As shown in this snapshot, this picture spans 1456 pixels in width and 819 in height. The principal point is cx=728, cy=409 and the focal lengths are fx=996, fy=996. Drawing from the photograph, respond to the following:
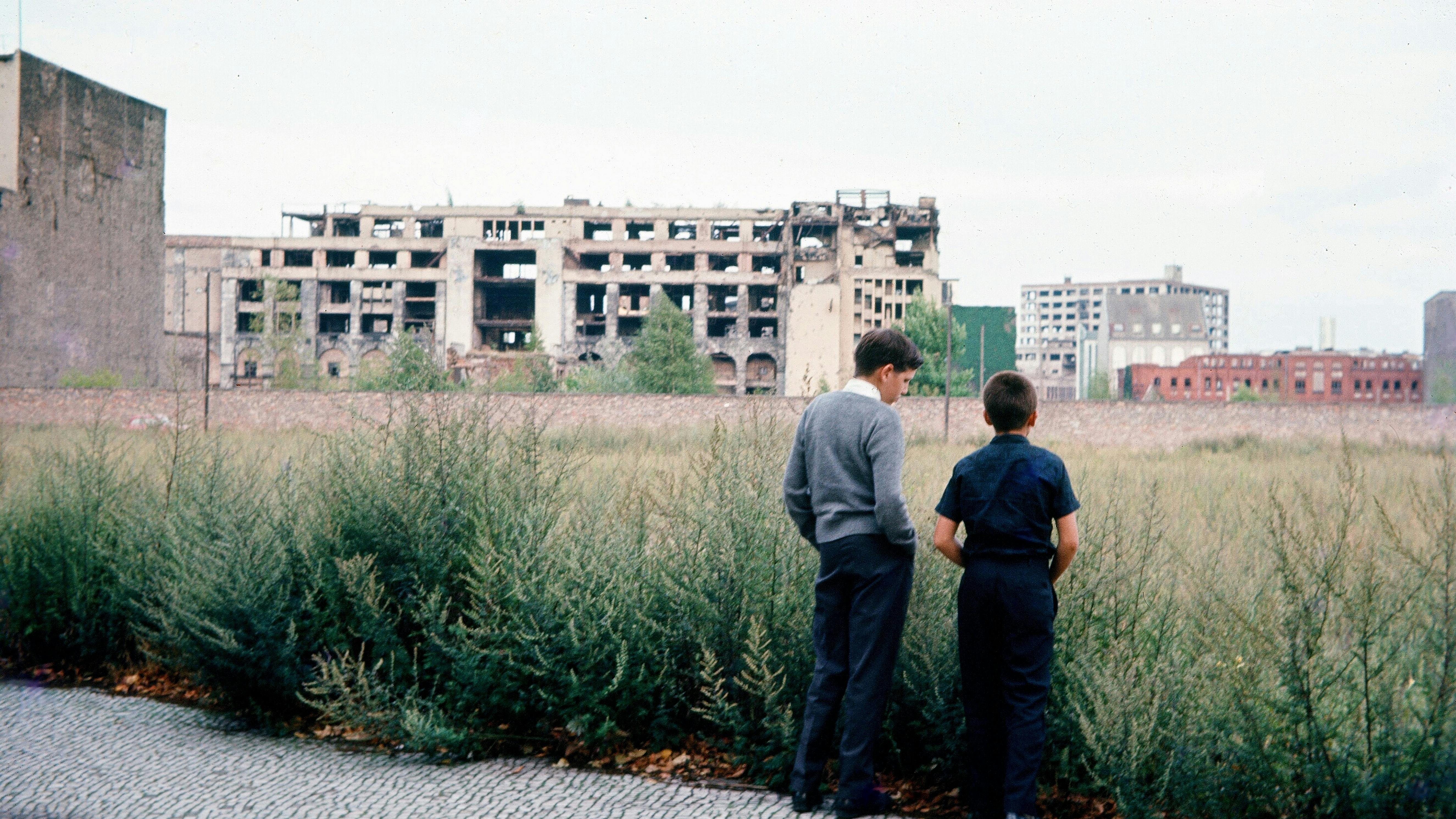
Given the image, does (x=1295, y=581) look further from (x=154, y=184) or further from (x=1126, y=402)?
(x=154, y=184)

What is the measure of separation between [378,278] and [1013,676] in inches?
2679

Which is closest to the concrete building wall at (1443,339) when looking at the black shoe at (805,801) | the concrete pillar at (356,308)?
the black shoe at (805,801)

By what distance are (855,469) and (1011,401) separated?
0.65 m

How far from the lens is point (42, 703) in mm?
5703

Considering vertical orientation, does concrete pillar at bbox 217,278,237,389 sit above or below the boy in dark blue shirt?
above

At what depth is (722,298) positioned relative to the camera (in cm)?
6738

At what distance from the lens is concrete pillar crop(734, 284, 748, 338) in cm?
6500

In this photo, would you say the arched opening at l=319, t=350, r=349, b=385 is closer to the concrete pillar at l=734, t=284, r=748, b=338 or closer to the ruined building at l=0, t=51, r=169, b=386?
the ruined building at l=0, t=51, r=169, b=386

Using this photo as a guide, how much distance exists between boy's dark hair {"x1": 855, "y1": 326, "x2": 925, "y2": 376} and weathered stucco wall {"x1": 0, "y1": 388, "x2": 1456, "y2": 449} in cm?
3033

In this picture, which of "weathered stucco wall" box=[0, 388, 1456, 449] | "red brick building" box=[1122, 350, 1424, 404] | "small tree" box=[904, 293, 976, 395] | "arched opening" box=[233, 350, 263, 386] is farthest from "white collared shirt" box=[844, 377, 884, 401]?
"red brick building" box=[1122, 350, 1424, 404]

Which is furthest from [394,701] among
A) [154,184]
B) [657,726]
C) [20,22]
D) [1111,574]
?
[154,184]

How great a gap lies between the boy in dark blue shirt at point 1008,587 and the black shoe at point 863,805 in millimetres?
359

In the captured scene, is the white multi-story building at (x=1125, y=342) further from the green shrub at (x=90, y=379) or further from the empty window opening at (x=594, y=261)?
the green shrub at (x=90, y=379)

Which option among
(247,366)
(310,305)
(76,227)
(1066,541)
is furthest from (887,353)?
(247,366)
